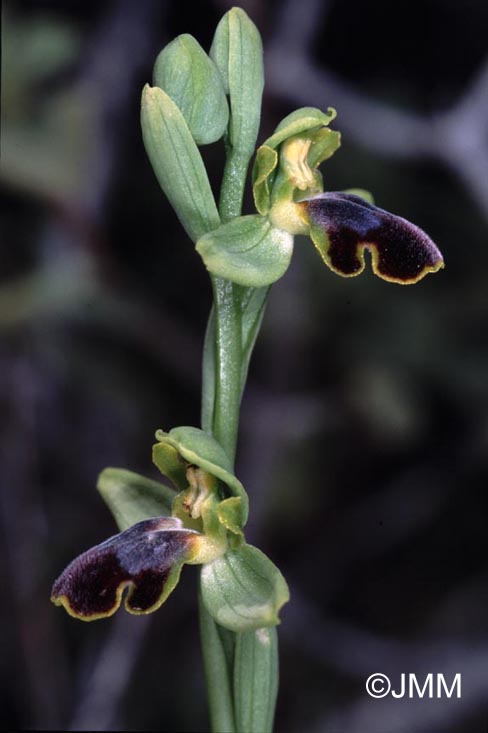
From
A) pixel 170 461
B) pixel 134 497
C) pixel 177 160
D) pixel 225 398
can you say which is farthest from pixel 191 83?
pixel 134 497

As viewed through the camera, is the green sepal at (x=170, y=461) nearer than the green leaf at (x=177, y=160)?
No

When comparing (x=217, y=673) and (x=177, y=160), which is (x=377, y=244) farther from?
(x=217, y=673)

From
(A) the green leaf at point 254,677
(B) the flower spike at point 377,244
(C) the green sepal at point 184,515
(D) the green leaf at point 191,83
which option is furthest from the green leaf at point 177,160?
(A) the green leaf at point 254,677

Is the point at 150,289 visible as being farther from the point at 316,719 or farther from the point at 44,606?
the point at 316,719

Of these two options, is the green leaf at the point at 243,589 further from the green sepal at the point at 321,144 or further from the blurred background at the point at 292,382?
the blurred background at the point at 292,382

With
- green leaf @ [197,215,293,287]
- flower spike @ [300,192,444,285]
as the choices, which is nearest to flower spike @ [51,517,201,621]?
green leaf @ [197,215,293,287]

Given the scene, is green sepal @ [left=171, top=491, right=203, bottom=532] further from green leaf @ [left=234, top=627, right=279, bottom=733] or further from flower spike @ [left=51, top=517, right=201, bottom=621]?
green leaf @ [left=234, top=627, right=279, bottom=733]
